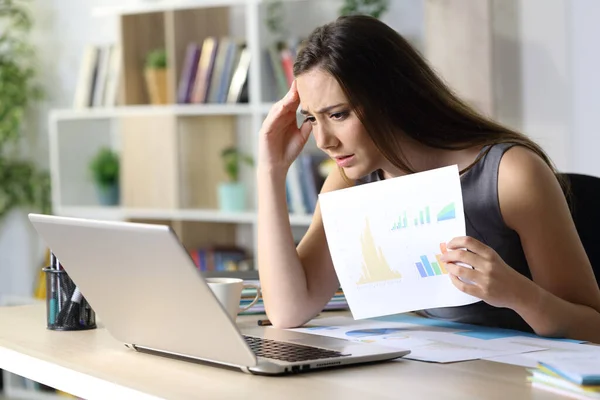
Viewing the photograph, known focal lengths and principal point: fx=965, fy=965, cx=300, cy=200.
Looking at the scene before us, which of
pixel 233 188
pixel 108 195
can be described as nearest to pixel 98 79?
pixel 108 195

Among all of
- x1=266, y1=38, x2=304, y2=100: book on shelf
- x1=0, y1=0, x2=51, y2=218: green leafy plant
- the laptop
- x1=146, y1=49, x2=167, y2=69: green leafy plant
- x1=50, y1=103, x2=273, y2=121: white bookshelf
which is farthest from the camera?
x1=0, y1=0, x2=51, y2=218: green leafy plant

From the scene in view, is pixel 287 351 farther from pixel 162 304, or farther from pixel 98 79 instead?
pixel 98 79

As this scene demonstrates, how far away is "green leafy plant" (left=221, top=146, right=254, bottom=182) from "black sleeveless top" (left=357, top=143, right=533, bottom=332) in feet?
7.77

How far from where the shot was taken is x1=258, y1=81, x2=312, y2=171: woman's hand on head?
1.78m

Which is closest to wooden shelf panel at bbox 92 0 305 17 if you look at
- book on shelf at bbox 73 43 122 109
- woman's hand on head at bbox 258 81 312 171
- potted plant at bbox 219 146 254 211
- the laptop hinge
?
book on shelf at bbox 73 43 122 109

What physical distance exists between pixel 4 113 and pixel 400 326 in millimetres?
3492

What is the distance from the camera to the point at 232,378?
1.15 m

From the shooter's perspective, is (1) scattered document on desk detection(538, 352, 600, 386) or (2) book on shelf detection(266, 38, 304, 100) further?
(2) book on shelf detection(266, 38, 304, 100)

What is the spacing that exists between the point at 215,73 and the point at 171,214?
24.6 inches

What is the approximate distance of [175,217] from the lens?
404 centimetres

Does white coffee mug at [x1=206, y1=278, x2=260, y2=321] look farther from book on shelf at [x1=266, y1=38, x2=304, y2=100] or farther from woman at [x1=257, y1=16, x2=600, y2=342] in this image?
book on shelf at [x1=266, y1=38, x2=304, y2=100]

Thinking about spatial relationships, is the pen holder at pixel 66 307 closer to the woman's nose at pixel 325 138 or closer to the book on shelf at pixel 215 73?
the woman's nose at pixel 325 138

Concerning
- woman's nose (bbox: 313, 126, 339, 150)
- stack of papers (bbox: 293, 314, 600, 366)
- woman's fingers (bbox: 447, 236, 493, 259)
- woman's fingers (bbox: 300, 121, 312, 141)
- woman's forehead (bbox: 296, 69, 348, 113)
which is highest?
woman's forehead (bbox: 296, 69, 348, 113)

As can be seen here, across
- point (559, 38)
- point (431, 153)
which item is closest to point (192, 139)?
point (559, 38)
